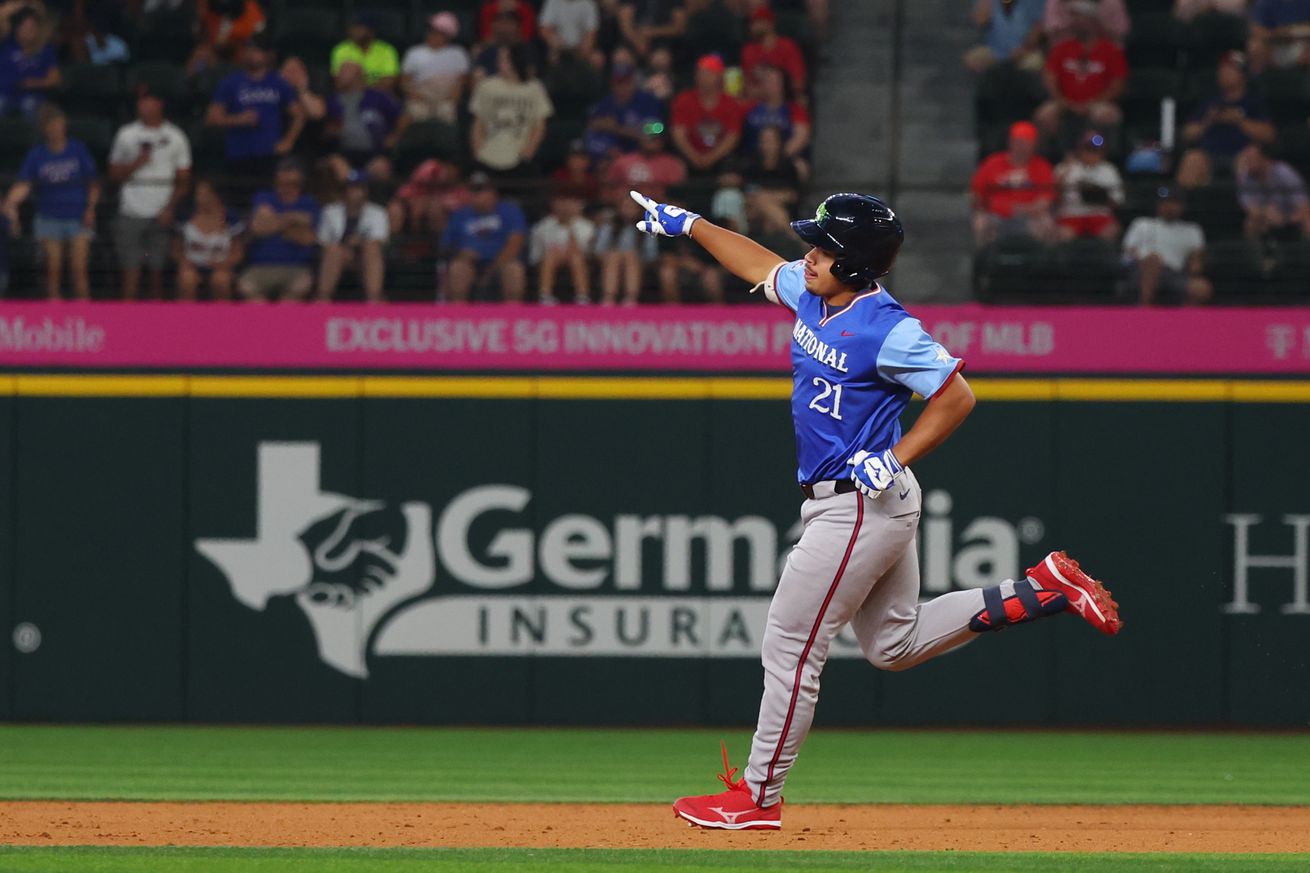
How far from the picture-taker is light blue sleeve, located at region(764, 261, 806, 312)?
7.26 metres

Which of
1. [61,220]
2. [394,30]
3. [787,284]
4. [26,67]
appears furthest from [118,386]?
[787,284]

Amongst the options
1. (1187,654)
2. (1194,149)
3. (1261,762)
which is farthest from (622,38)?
(1261,762)

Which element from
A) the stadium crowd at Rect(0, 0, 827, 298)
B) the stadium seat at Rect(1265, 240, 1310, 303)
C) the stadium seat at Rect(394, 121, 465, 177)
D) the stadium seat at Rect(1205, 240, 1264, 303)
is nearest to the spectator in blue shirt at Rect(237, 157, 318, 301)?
the stadium crowd at Rect(0, 0, 827, 298)

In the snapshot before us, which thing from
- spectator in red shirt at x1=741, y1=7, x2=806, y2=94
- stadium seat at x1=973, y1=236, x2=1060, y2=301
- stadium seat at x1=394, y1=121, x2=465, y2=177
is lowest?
stadium seat at x1=973, y1=236, x2=1060, y2=301

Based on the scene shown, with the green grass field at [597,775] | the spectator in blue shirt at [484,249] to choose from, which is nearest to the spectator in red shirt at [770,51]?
the spectator in blue shirt at [484,249]

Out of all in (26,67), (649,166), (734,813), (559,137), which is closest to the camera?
(734,813)

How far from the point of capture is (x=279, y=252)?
1252 centimetres

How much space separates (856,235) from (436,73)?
7.94 m

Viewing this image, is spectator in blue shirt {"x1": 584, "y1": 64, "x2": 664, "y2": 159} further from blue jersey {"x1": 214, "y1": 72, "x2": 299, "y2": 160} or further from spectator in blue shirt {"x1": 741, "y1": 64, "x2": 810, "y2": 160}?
blue jersey {"x1": 214, "y1": 72, "x2": 299, "y2": 160}

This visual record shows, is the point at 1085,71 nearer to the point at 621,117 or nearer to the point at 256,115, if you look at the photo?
the point at 621,117

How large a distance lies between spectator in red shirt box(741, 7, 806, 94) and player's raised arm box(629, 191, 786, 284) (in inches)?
270

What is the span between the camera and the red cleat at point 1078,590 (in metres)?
6.96

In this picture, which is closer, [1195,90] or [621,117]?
[621,117]

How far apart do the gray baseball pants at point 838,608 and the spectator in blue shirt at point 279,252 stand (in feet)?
20.6
